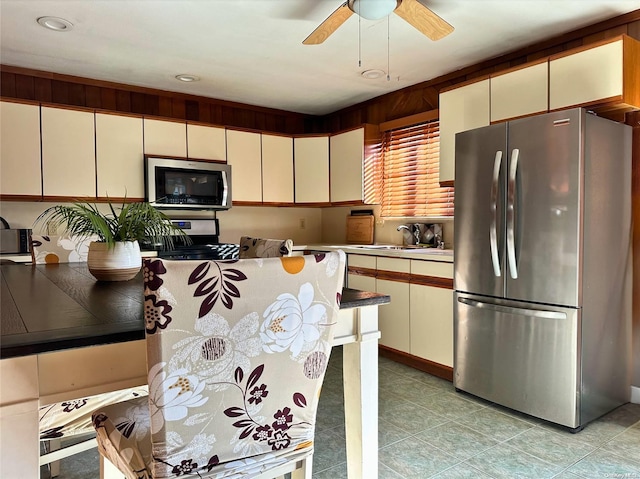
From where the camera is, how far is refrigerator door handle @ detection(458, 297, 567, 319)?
2363 mm

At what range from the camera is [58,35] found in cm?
290

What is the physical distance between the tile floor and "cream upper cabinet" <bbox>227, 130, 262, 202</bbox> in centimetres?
218

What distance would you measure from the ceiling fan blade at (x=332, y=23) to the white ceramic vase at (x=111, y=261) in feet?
4.90

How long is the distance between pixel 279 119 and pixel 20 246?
2736 mm

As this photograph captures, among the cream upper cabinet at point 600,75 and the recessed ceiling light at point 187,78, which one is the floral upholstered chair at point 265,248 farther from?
the recessed ceiling light at point 187,78

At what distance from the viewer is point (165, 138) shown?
3.92m

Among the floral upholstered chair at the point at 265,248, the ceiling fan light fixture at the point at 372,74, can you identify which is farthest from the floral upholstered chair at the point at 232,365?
the ceiling fan light fixture at the point at 372,74

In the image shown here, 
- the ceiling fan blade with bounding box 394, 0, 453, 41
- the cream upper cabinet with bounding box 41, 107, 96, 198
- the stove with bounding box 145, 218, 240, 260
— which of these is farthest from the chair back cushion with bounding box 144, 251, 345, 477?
the cream upper cabinet with bounding box 41, 107, 96, 198

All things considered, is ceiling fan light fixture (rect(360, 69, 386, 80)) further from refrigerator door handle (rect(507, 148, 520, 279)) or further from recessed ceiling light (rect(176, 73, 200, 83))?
refrigerator door handle (rect(507, 148, 520, 279))

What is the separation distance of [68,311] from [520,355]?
2292 mm

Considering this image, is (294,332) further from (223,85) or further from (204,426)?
(223,85)

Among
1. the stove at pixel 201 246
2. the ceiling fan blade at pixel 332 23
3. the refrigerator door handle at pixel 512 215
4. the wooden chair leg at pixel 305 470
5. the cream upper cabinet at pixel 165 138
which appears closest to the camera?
the wooden chair leg at pixel 305 470

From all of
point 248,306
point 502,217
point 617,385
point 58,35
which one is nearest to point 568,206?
point 502,217

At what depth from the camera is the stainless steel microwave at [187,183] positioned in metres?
3.81
